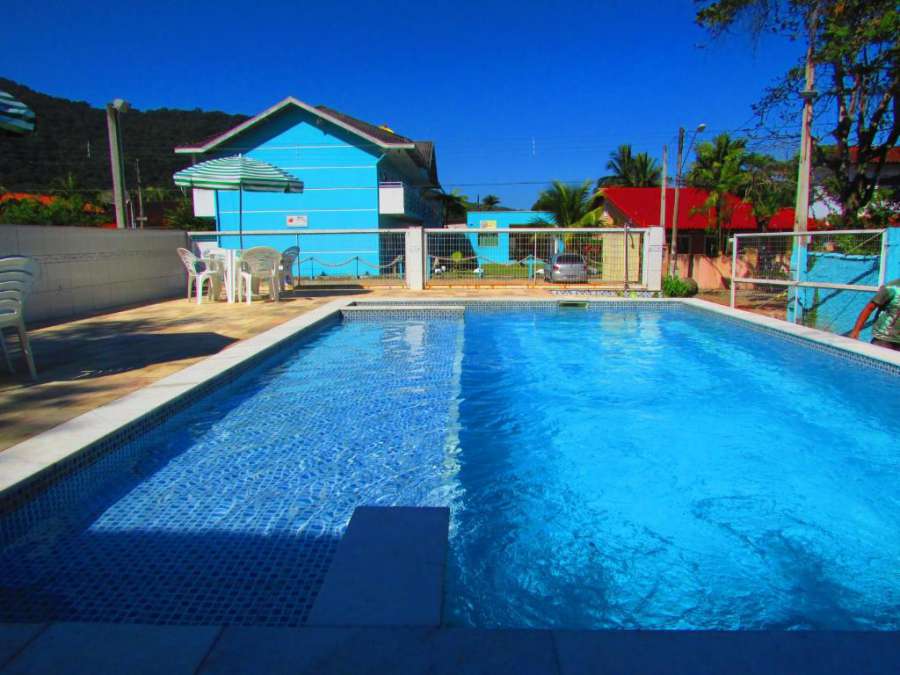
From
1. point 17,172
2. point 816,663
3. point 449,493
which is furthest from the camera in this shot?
point 17,172

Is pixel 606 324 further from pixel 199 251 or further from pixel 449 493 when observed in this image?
pixel 199 251

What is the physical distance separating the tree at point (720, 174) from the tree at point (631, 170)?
2185 centimetres

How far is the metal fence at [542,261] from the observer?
1517 centimetres

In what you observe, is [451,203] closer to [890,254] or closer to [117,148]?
[117,148]

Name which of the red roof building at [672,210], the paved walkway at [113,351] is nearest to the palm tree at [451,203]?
the red roof building at [672,210]

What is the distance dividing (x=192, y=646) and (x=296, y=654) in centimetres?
33

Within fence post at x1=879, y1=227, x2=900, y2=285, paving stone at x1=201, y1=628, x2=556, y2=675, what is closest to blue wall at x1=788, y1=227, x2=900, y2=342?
fence post at x1=879, y1=227, x2=900, y2=285

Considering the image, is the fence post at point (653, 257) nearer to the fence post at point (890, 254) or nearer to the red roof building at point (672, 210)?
the fence post at point (890, 254)

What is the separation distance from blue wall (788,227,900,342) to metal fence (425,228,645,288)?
5.32 metres

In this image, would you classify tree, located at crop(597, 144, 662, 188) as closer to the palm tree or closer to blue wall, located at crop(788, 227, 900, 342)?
the palm tree

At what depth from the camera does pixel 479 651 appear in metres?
1.78

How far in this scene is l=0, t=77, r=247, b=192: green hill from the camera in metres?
49.0

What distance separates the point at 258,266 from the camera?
10523 millimetres

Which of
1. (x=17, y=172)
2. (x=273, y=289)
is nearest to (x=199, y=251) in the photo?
(x=273, y=289)
